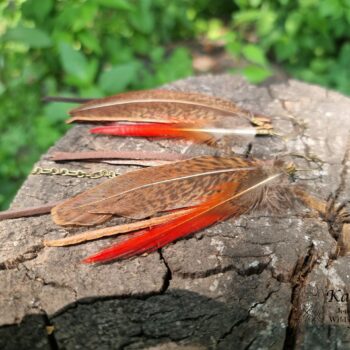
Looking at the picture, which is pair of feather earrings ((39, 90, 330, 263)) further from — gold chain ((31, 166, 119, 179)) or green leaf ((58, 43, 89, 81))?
green leaf ((58, 43, 89, 81))

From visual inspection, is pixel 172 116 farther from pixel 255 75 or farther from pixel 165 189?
pixel 255 75

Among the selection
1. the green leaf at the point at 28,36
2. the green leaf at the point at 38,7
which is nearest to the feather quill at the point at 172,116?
the green leaf at the point at 28,36

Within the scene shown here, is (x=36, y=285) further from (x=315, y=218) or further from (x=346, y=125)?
(x=346, y=125)

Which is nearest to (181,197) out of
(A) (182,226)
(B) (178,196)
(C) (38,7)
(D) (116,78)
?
(B) (178,196)

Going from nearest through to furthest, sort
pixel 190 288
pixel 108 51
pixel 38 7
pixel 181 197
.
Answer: pixel 190 288
pixel 181 197
pixel 38 7
pixel 108 51

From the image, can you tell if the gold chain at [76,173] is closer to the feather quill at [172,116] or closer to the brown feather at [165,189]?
the brown feather at [165,189]

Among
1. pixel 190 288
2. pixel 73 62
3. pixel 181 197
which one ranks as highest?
pixel 73 62
